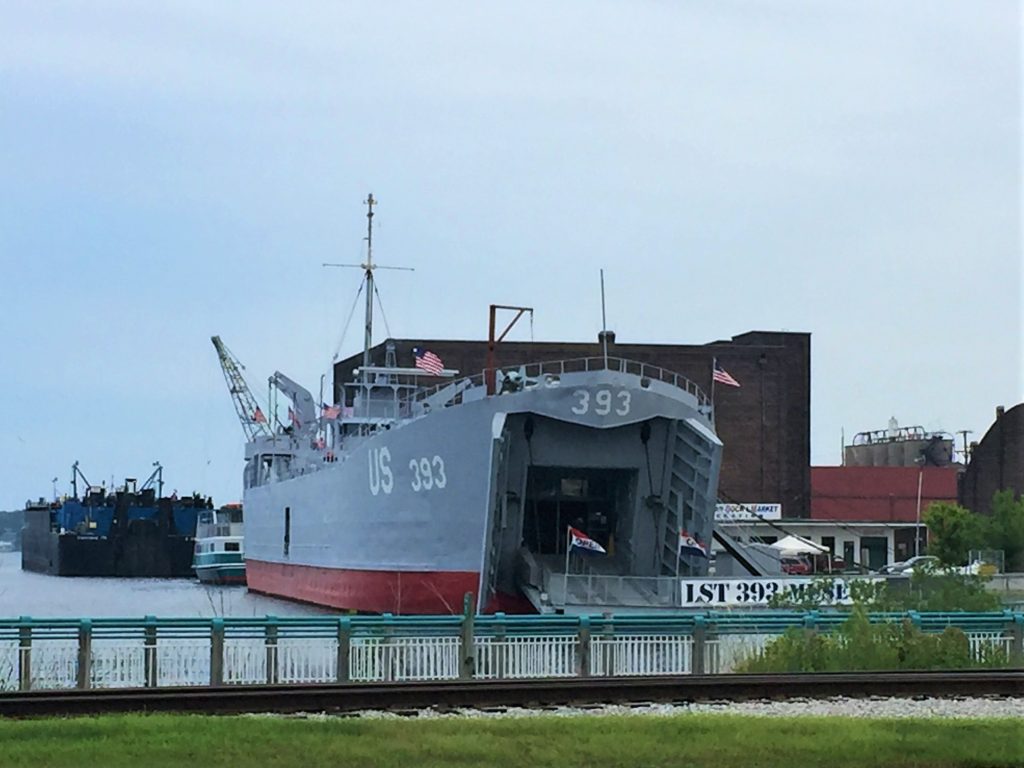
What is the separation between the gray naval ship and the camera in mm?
40656

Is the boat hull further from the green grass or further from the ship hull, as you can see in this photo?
the green grass

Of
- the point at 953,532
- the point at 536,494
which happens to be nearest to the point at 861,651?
the point at 536,494

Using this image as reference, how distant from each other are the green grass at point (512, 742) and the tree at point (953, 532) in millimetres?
57246

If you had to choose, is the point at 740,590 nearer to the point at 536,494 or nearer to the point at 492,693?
the point at 536,494

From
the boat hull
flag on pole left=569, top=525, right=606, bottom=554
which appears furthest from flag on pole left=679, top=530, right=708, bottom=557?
the boat hull

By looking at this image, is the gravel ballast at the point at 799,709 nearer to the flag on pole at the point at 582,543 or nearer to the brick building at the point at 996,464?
→ the flag on pole at the point at 582,543

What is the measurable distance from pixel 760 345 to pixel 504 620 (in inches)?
2757

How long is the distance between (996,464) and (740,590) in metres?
56.2

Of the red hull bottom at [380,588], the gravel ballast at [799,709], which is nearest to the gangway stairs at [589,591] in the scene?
the red hull bottom at [380,588]

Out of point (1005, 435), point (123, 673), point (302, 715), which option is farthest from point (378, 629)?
point (1005, 435)

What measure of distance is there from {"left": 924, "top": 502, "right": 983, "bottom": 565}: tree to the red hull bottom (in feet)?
95.4

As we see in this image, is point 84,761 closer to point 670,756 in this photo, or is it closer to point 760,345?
point 670,756

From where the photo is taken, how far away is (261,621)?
22312mm

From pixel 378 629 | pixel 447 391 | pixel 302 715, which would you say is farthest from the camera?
pixel 447 391
